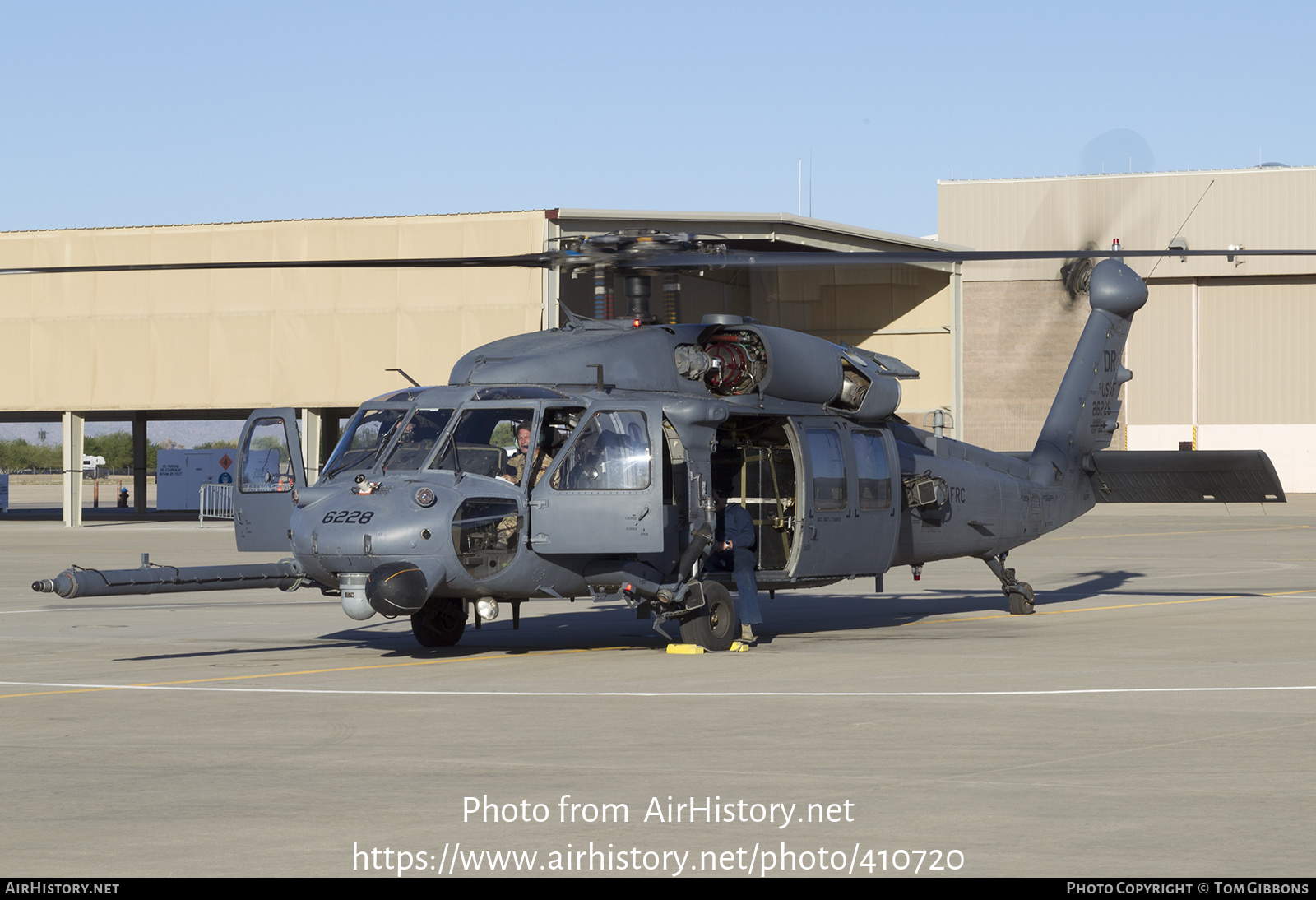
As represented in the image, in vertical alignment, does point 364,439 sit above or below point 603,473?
above

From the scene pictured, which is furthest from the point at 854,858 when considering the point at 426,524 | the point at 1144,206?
the point at 1144,206

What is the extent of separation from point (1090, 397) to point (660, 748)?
13.7 m

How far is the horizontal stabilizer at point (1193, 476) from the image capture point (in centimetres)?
1950

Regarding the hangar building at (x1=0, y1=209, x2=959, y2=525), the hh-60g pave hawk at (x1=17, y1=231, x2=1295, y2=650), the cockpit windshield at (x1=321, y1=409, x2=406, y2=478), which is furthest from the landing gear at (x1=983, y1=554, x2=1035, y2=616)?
the hangar building at (x1=0, y1=209, x2=959, y2=525)

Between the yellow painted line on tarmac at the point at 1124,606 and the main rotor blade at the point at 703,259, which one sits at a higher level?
the main rotor blade at the point at 703,259

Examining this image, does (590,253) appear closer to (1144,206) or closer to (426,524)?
(426,524)

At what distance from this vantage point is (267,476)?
15.2 metres

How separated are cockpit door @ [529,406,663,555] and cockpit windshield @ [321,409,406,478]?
158 centimetres

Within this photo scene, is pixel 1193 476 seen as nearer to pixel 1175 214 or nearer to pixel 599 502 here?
pixel 599 502

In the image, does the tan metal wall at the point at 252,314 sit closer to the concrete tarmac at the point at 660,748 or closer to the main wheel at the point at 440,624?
the concrete tarmac at the point at 660,748

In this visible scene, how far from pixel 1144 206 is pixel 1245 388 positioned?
Result: 32.7 feet

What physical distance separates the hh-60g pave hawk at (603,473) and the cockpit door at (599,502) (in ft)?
0.06

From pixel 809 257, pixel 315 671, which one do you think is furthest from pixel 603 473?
pixel 315 671

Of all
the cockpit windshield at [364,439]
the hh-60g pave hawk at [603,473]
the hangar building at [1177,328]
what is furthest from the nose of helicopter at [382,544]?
the hangar building at [1177,328]
